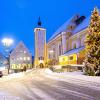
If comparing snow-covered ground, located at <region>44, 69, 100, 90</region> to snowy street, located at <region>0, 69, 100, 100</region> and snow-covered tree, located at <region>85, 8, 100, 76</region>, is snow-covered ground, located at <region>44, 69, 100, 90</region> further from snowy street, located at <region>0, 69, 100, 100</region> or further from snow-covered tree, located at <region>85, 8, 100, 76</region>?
snow-covered tree, located at <region>85, 8, 100, 76</region>

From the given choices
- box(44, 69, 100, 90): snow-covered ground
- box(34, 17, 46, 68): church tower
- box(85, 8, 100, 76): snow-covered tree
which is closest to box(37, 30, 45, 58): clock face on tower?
box(34, 17, 46, 68): church tower

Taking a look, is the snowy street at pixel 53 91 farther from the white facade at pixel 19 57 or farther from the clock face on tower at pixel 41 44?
the clock face on tower at pixel 41 44

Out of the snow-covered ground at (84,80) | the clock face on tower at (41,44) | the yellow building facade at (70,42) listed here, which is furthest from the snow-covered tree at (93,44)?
the clock face on tower at (41,44)

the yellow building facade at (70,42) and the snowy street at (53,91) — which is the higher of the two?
the yellow building facade at (70,42)

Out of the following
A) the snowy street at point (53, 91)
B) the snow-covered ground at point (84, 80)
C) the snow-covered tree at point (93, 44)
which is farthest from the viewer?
the snow-covered tree at point (93, 44)

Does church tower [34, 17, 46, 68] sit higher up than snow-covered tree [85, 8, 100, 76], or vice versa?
church tower [34, 17, 46, 68]

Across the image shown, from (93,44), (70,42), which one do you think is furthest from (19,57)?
(93,44)

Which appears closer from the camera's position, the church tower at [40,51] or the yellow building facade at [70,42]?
the yellow building facade at [70,42]

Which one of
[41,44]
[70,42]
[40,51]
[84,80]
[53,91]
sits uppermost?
[41,44]

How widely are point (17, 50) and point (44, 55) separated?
33.1 feet

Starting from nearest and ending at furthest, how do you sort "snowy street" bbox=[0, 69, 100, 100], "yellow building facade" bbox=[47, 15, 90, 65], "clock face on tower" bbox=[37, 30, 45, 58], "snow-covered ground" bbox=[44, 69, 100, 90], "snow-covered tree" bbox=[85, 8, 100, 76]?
"snowy street" bbox=[0, 69, 100, 100], "snow-covered ground" bbox=[44, 69, 100, 90], "snow-covered tree" bbox=[85, 8, 100, 76], "yellow building facade" bbox=[47, 15, 90, 65], "clock face on tower" bbox=[37, 30, 45, 58]

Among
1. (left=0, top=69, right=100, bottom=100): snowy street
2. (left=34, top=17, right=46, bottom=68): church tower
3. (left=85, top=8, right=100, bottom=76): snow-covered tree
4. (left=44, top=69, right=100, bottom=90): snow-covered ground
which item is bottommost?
(left=0, top=69, right=100, bottom=100): snowy street

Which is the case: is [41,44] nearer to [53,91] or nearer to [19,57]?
[19,57]

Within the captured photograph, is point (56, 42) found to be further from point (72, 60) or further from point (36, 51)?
point (72, 60)
